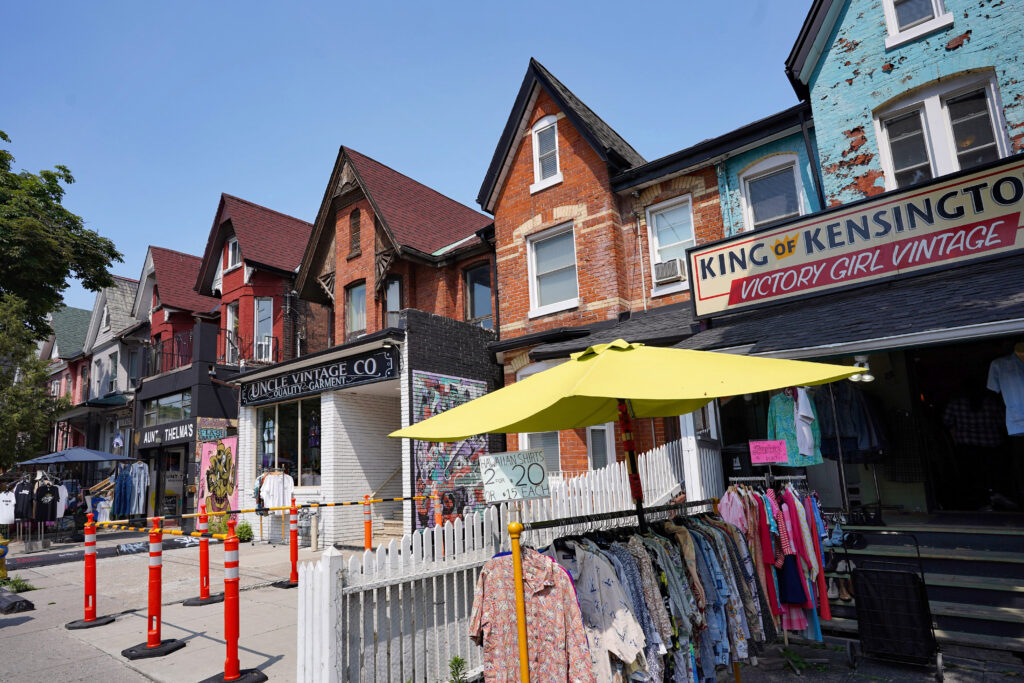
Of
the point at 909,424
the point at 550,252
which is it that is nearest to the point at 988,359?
the point at 909,424

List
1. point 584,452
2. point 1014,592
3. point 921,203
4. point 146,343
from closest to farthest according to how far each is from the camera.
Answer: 1. point 1014,592
2. point 921,203
3. point 584,452
4. point 146,343

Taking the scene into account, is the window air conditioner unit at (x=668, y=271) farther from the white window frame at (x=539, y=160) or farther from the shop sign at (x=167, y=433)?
the shop sign at (x=167, y=433)

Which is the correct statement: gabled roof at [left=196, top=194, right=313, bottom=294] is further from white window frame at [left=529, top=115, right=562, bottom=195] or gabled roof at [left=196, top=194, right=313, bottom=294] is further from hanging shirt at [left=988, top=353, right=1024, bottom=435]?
hanging shirt at [left=988, top=353, right=1024, bottom=435]

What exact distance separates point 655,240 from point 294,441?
39.8 feet

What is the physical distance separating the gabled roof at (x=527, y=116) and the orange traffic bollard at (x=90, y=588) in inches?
445

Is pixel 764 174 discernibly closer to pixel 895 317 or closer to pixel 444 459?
pixel 895 317

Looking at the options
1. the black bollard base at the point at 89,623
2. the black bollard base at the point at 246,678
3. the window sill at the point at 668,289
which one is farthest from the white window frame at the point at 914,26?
the black bollard base at the point at 89,623

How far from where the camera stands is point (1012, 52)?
27.9ft

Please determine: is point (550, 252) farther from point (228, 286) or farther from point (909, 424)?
point (228, 286)

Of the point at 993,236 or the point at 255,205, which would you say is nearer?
the point at 993,236

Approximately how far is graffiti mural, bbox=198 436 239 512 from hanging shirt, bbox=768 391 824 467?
677 inches

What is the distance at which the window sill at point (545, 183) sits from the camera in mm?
14484

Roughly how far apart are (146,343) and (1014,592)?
32546 mm

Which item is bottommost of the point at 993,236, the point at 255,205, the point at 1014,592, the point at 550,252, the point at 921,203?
the point at 1014,592
